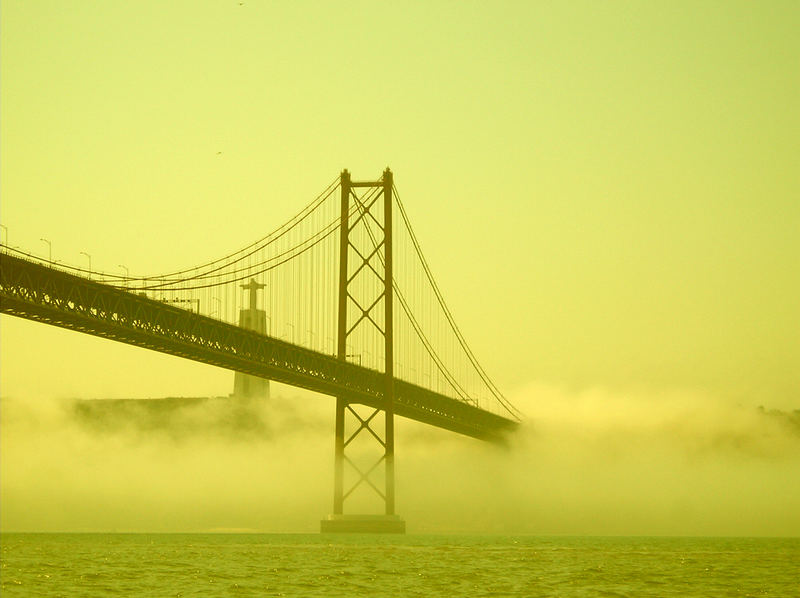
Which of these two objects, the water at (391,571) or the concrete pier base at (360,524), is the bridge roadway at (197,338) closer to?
the concrete pier base at (360,524)

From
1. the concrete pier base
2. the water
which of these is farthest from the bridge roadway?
→ the water

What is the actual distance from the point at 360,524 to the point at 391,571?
2839 centimetres

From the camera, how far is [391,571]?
52312 mm

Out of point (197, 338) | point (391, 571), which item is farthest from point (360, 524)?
point (391, 571)

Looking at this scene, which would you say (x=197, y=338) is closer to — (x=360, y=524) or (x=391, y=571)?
(x=391, y=571)

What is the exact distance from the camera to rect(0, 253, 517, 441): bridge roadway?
5441 centimetres

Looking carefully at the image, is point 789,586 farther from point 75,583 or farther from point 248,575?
point 75,583

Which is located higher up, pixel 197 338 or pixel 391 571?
pixel 197 338

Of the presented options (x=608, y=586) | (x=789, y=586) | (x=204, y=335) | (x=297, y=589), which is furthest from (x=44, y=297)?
(x=789, y=586)

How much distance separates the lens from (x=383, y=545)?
243 feet

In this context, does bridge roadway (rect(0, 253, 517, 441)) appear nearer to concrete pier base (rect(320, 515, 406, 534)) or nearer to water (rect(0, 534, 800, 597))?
concrete pier base (rect(320, 515, 406, 534))

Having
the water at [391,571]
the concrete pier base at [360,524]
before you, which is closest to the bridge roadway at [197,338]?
the concrete pier base at [360,524]

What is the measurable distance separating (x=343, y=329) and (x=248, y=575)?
108 ft

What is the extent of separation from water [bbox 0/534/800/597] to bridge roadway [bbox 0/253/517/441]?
7610mm
